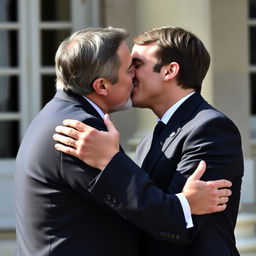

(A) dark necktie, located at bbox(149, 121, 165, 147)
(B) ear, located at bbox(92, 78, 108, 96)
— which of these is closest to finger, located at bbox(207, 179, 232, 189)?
(A) dark necktie, located at bbox(149, 121, 165, 147)

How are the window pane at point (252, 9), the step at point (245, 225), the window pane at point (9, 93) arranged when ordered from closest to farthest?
the step at point (245, 225) → the window pane at point (9, 93) → the window pane at point (252, 9)

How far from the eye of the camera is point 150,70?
2973 mm

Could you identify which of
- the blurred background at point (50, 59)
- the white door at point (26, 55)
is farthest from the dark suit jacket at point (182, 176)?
the white door at point (26, 55)

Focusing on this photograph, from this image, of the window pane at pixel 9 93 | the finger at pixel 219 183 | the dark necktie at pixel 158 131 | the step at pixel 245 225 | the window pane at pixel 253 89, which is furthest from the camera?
the window pane at pixel 253 89

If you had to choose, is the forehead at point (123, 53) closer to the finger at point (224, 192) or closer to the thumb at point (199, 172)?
the thumb at point (199, 172)

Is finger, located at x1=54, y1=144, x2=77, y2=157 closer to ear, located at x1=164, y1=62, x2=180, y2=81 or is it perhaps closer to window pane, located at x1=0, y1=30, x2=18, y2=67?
ear, located at x1=164, y1=62, x2=180, y2=81

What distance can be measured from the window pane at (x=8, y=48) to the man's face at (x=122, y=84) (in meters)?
4.10

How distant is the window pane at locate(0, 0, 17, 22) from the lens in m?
6.77

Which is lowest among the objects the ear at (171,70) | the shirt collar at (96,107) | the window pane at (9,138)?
the window pane at (9,138)

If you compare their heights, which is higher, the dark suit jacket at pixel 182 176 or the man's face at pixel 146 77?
the man's face at pixel 146 77

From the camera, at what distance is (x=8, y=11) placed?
6793 mm

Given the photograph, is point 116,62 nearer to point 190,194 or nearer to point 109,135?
point 109,135

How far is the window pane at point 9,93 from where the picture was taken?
22.5ft

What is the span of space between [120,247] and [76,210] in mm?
204
